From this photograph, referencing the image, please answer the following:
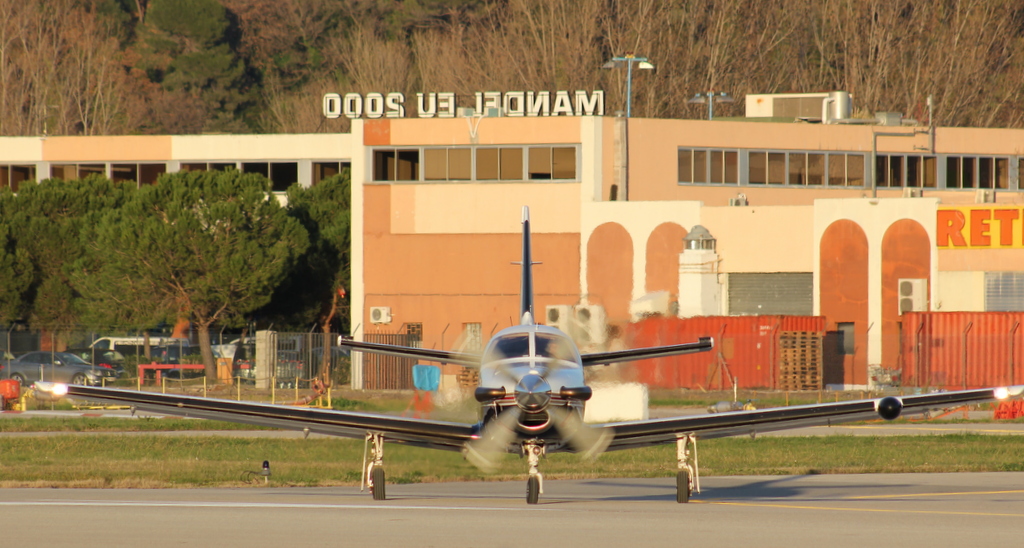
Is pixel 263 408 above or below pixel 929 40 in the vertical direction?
below

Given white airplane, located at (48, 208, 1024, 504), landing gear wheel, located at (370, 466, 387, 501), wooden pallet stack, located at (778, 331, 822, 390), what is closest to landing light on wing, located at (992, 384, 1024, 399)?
white airplane, located at (48, 208, 1024, 504)

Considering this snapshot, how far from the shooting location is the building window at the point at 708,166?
5500 cm

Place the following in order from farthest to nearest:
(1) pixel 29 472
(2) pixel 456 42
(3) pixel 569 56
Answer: (2) pixel 456 42 → (3) pixel 569 56 → (1) pixel 29 472

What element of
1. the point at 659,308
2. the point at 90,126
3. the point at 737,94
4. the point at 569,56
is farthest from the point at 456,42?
the point at 659,308

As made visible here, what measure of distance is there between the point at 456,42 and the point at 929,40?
36183 mm

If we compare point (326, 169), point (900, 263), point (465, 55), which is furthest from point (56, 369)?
point (465, 55)

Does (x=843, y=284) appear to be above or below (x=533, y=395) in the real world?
above

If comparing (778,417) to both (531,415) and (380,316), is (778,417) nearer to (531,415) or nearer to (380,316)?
(531,415)

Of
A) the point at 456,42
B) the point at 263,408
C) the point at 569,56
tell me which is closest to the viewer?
the point at 263,408

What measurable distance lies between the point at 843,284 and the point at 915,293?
2838 millimetres

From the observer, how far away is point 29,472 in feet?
70.9

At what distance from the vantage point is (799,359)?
45.2 m

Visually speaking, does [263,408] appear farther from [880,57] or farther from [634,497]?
[880,57]

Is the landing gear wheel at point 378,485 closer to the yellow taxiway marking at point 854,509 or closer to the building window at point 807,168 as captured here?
the yellow taxiway marking at point 854,509
